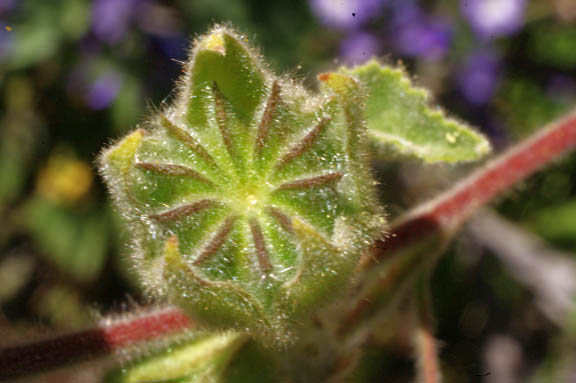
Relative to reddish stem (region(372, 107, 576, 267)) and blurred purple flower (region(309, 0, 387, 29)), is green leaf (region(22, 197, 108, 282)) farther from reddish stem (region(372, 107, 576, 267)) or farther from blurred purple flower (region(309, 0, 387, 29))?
reddish stem (region(372, 107, 576, 267))

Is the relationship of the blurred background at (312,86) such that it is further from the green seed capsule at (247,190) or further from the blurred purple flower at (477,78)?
the green seed capsule at (247,190)

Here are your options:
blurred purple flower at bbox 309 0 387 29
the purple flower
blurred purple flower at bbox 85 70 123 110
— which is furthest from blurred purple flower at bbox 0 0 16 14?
the purple flower

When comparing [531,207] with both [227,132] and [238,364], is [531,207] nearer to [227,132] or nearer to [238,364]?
[238,364]

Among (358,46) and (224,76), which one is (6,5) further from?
(224,76)

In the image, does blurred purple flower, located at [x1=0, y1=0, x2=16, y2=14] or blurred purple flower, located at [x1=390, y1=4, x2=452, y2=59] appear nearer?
blurred purple flower, located at [x1=0, y1=0, x2=16, y2=14]

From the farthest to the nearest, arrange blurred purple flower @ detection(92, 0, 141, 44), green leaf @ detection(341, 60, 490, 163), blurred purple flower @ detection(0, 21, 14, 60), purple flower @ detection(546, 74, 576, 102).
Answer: purple flower @ detection(546, 74, 576, 102) → blurred purple flower @ detection(92, 0, 141, 44) → blurred purple flower @ detection(0, 21, 14, 60) → green leaf @ detection(341, 60, 490, 163)

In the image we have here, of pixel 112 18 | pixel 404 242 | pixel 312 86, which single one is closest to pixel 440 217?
pixel 404 242

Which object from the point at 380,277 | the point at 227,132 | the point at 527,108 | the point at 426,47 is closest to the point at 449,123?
the point at 380,277
